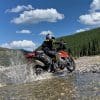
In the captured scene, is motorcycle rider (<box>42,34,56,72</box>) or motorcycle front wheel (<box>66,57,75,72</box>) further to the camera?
motorcycle front wheel (<box>66,57,75,72</box>)

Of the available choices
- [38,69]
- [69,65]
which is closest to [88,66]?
[69,65]

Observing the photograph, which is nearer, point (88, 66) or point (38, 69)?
point (38, 69)

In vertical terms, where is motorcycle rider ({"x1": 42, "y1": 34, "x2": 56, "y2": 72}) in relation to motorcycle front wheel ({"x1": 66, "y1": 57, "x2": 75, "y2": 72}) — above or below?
above

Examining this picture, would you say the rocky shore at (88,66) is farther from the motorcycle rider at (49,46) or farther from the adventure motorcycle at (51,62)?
the motorcycle rider at (49,46)

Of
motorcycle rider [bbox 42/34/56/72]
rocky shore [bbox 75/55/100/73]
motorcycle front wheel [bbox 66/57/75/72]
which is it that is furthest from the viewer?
rocky shore [bbox 75/55/100/73]

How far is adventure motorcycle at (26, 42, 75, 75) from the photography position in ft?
78.0

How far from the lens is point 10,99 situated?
13.4 metres

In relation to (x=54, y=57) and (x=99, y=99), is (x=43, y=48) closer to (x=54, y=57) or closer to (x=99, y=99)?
(x=54, y=57)

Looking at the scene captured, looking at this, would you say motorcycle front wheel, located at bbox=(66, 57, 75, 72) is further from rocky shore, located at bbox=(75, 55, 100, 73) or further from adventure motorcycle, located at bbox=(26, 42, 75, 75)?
rocky shore, located at bbox=(75, 55, 100, 73)

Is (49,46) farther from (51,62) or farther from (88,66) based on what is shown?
(88,66)

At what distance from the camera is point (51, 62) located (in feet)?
80.7

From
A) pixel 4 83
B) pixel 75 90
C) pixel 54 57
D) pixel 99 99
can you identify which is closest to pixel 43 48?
pixel 54 57

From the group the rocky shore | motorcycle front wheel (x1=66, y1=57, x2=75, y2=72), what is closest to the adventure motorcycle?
motorcycle front wheel (x1=66, y1=57, x2=75, y2=72)

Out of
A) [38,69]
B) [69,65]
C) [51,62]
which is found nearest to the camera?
[38,69]
